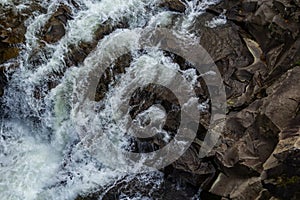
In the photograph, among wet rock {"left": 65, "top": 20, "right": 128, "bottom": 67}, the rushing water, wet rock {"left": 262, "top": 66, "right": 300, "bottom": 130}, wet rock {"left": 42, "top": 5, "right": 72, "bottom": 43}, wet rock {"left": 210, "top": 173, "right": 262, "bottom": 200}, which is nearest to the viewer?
wet rock {"left": 210, "top": 173, "right": 262, "bottom": 200}

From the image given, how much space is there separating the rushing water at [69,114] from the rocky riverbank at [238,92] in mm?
123

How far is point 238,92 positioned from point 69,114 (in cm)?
273

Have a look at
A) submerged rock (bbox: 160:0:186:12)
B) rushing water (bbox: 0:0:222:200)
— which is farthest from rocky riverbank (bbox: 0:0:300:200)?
rushing water (bbox: 0:0:222:200)

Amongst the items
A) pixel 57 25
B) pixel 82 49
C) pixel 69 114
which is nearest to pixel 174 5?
pixel 82 49

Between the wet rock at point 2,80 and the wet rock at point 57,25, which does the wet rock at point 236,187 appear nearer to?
the wet rock at point 57,25

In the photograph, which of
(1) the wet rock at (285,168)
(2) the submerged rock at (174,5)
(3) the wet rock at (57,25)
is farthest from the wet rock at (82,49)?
(1) the wet rock at (285,168)

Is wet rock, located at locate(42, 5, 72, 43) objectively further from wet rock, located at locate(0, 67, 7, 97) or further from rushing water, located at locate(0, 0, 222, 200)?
wet rock, located at locate(0, 67, 7, 97)

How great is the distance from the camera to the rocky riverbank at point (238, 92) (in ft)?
17.6

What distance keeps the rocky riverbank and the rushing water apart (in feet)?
0.40

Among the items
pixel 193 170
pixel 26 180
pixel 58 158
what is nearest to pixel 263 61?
pixel 193 170

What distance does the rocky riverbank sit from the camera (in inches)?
211

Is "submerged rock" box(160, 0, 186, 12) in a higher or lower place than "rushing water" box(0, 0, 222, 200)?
higher

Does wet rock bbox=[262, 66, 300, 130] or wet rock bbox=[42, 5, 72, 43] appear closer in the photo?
wet rock bbox=[262, 66, 300, 130]

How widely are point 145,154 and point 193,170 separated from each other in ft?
2.72
